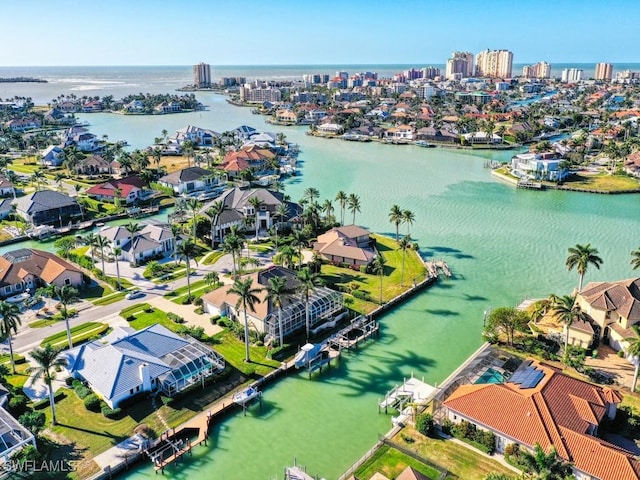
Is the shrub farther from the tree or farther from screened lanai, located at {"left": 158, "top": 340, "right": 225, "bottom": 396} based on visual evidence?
screened lanai, located at {"left": 158, "top": 340, "right": 225, "bottom": 396}

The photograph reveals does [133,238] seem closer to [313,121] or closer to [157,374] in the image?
[157,374]

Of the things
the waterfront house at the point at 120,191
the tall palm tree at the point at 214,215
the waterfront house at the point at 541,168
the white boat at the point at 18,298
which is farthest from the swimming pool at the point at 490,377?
the waterfront house at the point at 541,168

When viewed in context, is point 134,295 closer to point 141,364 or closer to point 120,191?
point 141,364

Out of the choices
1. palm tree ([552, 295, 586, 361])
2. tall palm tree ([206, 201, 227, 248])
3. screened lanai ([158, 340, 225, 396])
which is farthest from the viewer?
tall palm tree ([206, 201, 227, 248])

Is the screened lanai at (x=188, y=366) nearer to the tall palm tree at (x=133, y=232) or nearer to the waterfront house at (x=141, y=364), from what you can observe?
the waterfront house at (x=141, y=364)

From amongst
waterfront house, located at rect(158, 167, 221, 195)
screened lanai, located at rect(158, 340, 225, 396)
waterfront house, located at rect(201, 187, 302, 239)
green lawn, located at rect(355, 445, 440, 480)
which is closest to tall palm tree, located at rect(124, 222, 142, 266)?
waterfront house, located at rect(201, 187, 302, 239)

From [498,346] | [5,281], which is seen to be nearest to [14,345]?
[5,281]
